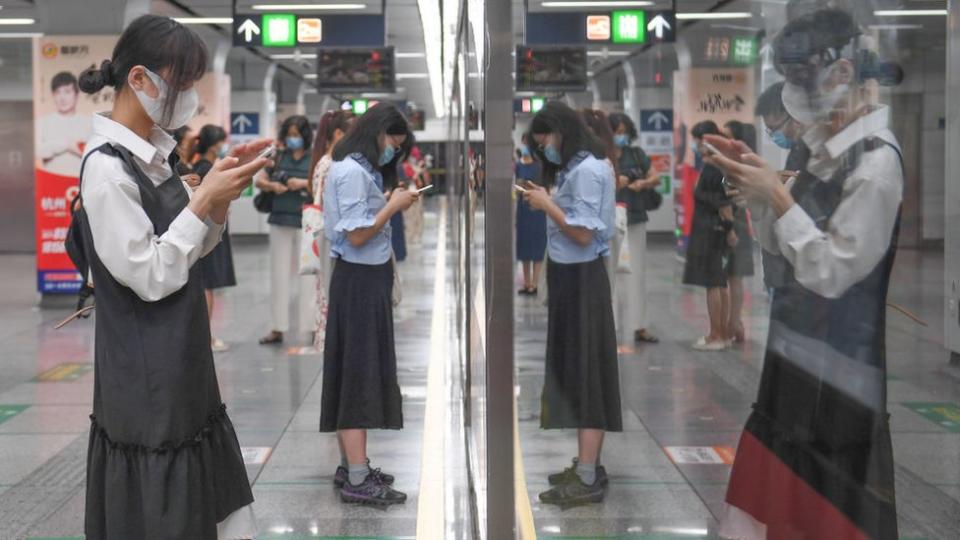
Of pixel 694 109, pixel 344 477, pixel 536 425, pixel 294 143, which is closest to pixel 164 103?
pixel 536 425

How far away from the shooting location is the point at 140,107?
8.54ft

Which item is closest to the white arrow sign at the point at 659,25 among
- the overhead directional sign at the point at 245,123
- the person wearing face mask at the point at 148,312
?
the person wearing face mask at the point at 148,312

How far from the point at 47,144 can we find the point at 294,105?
15.3m

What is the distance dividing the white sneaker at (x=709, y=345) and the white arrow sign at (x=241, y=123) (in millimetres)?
20797

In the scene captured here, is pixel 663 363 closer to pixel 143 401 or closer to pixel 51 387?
pixel 143 401

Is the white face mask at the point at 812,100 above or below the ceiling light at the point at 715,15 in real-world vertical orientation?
below

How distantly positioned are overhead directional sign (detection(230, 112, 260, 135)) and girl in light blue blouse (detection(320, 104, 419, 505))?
18.1m

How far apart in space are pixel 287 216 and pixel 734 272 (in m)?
6.94

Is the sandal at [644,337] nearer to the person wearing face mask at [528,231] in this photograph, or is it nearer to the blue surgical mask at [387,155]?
the person wearing face mask at [528,231]

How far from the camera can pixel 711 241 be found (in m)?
1.71

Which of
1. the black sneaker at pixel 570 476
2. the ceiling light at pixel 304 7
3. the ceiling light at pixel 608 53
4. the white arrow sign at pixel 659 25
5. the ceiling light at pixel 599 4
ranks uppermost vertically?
the ceiling light at pixel 304 7

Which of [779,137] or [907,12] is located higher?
[907,12]

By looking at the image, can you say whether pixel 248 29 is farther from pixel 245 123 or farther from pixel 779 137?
pixel 245 123

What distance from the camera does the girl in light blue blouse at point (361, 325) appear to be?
14.6ft
